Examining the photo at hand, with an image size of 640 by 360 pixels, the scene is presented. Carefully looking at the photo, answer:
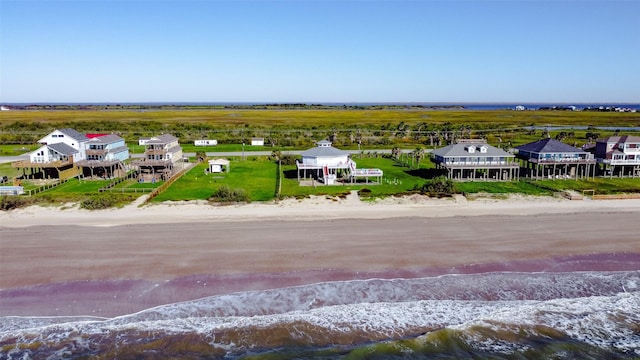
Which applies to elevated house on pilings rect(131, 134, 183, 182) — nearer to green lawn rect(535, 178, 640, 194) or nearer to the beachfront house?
the beachfront house

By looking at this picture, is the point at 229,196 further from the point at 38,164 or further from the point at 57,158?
the point at 38,164

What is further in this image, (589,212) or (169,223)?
(589,212)

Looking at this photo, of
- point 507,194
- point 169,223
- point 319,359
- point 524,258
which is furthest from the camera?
point 507,194

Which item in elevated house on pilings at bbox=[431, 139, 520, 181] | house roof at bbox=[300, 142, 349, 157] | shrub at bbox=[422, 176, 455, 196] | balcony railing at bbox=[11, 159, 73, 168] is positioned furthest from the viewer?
house roof at bbox=[300, 142, 349, 157]

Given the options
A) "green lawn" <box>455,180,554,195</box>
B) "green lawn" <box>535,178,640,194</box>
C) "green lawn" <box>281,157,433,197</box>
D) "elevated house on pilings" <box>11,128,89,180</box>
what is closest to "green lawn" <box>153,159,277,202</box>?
"green lawn" <box>281,157,433,197</box>

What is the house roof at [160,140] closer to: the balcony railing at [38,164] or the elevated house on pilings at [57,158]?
the elevated house on pilings at [57,158]

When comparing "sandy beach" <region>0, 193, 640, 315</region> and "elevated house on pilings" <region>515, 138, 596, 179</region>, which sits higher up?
"elevated house on pilings" <region>515, 138, 596, 179</region>

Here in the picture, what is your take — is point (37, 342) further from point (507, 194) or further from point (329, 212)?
point (507, 194)

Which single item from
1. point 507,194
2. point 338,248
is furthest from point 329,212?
point 507,194
